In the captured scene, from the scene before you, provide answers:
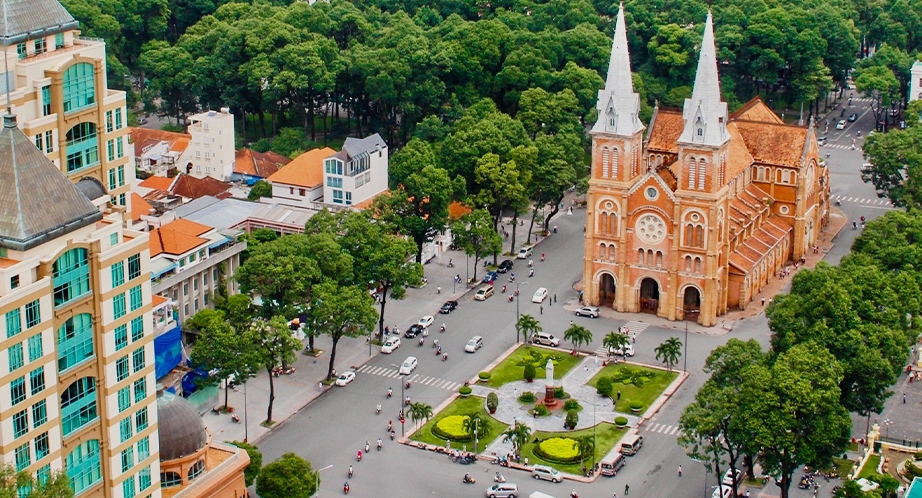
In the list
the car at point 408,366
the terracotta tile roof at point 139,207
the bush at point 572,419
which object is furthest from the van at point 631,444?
the terracotta tile roof at point 139,207

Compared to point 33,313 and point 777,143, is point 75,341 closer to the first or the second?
point 33,313

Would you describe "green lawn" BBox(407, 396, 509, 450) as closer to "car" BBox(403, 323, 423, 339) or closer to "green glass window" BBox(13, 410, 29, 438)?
"car" BBox(403, 323, 423, 339)

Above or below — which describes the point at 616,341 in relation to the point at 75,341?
below

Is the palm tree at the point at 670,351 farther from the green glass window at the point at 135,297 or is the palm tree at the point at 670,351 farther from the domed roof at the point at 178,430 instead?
the green glass window at the point at 135,297

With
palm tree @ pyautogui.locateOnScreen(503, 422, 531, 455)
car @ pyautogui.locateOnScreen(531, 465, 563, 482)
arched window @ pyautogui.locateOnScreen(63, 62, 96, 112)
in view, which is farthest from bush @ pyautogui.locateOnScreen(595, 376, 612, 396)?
arched window @ pyautogui.locateOnScreen(63, 62, 96, 112)

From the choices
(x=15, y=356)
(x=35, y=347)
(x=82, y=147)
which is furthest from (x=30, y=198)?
(x=82, y=147)

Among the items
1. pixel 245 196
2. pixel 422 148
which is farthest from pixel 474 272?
pixel 245 196
